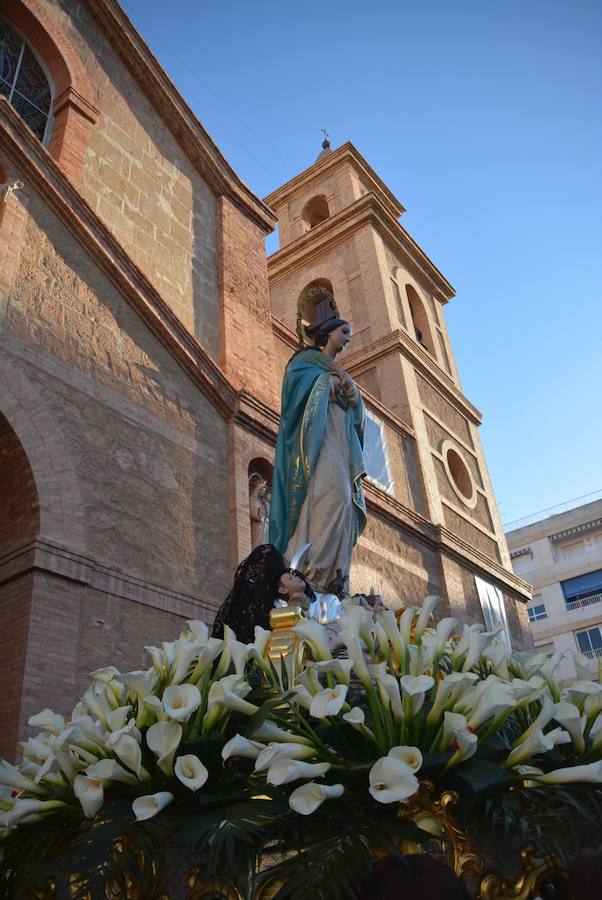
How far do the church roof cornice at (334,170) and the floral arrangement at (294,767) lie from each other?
20.5 meters

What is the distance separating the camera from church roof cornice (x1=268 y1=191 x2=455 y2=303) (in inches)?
767

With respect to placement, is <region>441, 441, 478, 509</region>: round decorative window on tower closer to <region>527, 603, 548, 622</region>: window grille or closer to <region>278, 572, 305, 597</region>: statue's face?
<region>278, 572, 305, 597</region>: statue's face

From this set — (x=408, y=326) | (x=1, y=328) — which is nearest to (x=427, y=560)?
(x=408, y=326)

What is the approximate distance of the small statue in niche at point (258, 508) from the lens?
30.5ft

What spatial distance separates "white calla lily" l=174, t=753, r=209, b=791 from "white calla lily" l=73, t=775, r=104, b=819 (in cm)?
20

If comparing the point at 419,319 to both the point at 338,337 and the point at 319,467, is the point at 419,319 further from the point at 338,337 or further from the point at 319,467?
the point at 319,467

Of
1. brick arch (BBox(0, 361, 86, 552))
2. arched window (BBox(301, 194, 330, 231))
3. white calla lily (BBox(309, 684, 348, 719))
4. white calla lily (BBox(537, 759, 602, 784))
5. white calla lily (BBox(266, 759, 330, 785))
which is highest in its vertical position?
arched window (BBox(301, 194, 330, 231))

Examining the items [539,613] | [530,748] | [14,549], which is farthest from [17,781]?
[539,613]

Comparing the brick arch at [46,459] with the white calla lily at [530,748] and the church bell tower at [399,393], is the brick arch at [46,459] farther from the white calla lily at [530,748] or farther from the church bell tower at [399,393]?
the church bell tower at [399,393]

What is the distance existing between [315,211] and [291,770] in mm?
22472

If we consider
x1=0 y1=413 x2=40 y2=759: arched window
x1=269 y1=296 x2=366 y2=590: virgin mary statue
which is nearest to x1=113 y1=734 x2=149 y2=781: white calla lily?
x1=269 y1=296 x2=366 y2=590: virgin mary statue

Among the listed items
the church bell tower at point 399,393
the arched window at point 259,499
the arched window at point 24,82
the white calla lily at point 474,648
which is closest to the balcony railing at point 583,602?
the church bell tower at point 399,393

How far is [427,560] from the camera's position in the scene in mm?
14367

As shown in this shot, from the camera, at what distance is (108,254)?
8680 millimetres
